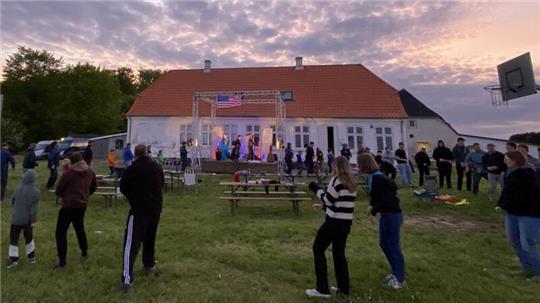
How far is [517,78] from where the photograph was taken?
981cm

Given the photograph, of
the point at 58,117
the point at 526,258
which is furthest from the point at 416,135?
the point at 58,117

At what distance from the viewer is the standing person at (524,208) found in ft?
15.4

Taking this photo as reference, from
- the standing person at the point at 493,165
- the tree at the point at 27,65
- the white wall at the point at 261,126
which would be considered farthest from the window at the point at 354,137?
the tree at the point at 27,65

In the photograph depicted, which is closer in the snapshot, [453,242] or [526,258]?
[526,258]

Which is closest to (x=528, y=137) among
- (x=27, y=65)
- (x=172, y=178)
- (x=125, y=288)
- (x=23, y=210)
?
(x=172, y=178)

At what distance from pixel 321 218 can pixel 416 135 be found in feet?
111

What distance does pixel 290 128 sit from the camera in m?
24.9

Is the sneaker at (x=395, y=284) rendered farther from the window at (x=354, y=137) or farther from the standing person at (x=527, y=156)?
the window at (x=354, y=137)

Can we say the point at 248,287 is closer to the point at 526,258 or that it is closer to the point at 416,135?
the point at 526,258

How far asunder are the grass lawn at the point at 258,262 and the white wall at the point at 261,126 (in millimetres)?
15193

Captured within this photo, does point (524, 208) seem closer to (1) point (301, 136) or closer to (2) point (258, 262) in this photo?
(2) point (258, 262)

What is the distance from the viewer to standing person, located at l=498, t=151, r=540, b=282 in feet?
15.4

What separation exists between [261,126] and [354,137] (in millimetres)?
6658

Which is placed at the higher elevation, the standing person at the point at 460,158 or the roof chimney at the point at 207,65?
the roof chimney at the point at 207,65
